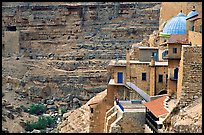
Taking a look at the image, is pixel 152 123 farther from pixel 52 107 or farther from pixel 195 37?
pixel 52 107

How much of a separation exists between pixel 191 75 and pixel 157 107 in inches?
87.1

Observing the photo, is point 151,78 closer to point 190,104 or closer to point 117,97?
point 117,97

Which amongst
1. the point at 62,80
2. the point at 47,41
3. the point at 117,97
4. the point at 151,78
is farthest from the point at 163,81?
the point at 47,41

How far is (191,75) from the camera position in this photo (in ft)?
55.3

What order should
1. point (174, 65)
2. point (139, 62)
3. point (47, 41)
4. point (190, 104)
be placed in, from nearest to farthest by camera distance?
point (190, 104), point (174, 65), point (139, 62), point (47, 41)

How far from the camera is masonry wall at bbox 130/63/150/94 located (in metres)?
23.2

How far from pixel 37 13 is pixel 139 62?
3852cm

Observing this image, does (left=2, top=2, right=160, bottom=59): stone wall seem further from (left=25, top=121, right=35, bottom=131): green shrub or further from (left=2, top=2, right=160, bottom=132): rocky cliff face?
(left=25, top=121, right=35, bottom=131): green shrub

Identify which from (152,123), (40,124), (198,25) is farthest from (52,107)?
(152,123)

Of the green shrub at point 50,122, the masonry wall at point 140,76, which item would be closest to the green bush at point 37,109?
the green shrub at point 50,122

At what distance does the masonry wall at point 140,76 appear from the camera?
23.2m

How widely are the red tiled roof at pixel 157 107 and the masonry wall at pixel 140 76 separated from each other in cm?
287

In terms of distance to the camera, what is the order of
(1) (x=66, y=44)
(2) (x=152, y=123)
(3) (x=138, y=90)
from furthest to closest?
(1) (x=66, y=44)
(3) (x=138, y=90)
(2) (x=152, y=123)

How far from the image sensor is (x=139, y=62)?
24.0 meters
